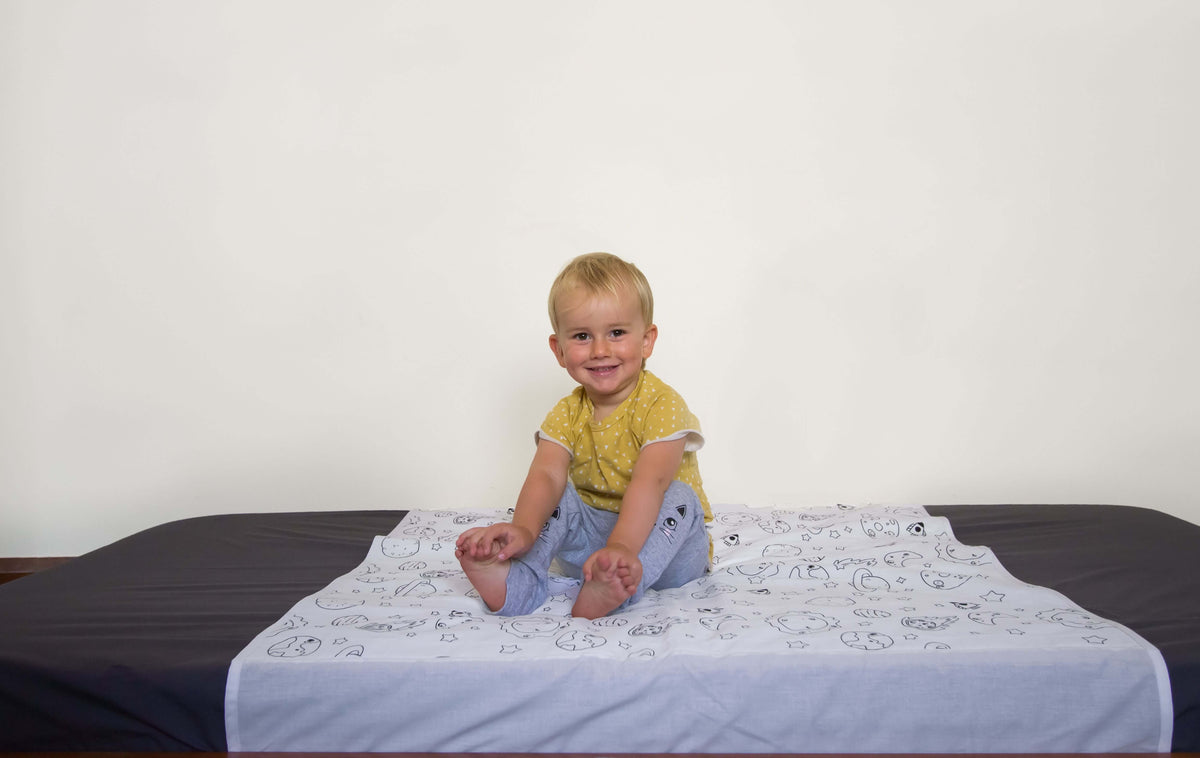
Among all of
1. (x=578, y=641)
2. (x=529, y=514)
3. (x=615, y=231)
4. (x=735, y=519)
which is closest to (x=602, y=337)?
(x=529, y=514)

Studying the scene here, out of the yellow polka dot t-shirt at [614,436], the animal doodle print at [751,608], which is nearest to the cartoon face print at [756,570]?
the animal doodle print at [751,608]

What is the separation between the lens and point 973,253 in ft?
A: 8.61

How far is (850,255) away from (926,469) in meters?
0.69

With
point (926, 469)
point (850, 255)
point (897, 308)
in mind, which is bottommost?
point (926, 469)

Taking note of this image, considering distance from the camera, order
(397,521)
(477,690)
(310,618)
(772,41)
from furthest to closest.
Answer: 1. (772,41)
2. (397,521)
3. (310,618)
4. (477,690)

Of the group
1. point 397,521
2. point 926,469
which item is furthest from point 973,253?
point 397,521

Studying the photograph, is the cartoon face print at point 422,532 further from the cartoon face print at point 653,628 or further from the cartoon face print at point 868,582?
the cartoon face print at point 868,582

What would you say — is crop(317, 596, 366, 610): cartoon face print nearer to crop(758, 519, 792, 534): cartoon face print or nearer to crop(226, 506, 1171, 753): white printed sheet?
crop(226, 506, 1171, 753): white printed sheet

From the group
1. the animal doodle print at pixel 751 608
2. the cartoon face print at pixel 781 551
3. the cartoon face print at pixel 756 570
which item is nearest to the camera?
the animal doodle print at pixel 751 608

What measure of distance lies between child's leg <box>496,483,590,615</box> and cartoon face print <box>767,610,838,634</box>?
374mm

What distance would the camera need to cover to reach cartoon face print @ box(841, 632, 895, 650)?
1.19m

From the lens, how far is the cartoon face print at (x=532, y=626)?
4.16 ft

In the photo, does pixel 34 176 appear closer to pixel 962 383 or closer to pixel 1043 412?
pixel 962 383

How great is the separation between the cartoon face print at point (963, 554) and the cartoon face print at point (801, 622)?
0.45 meters
